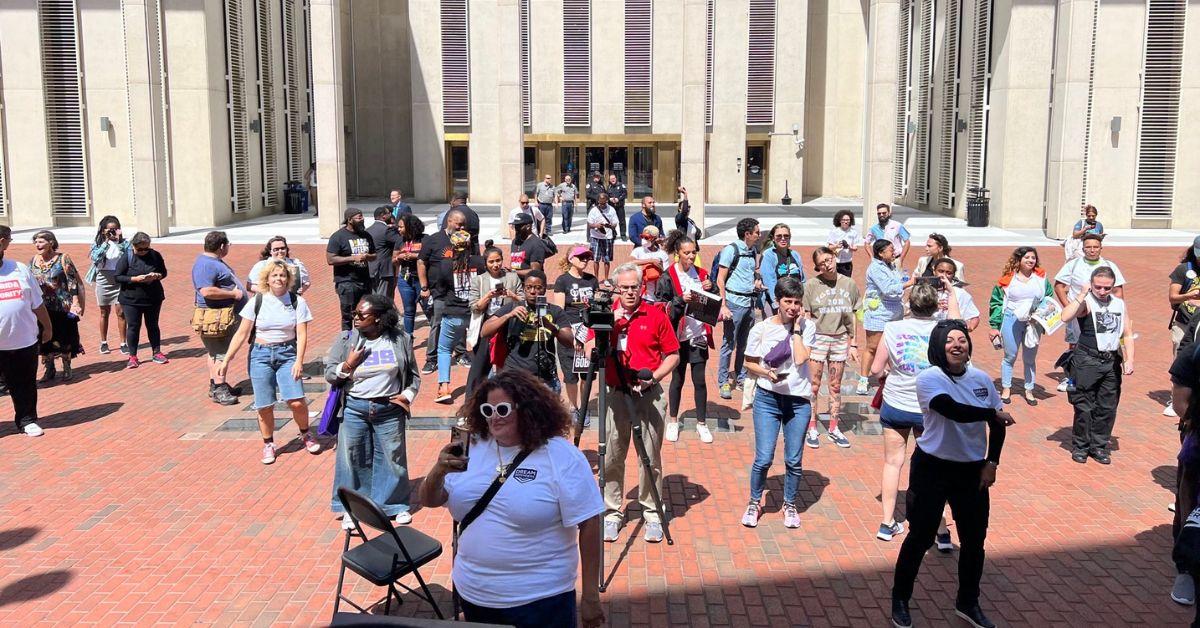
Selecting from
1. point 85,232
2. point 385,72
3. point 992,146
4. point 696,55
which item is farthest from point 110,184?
point 992,146

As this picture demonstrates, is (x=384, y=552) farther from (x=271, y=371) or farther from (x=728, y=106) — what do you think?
(x=728, y=106)

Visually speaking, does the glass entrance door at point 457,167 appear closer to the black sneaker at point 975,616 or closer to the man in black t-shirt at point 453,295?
the man in black t-shirt at point 453,295

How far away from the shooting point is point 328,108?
24359mm

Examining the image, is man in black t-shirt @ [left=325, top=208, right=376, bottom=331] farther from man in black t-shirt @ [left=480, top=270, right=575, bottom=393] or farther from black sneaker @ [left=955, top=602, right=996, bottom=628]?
black sneaker @ [left=955, top=602, right=996, bottom=628]

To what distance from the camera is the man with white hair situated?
6629 mm

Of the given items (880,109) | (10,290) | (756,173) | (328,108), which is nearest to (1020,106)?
(880,109)

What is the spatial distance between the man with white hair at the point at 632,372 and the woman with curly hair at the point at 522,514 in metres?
2.63

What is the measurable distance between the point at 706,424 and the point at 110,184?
23108mm

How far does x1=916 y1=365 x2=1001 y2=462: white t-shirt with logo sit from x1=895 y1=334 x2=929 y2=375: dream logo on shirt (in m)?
1.11

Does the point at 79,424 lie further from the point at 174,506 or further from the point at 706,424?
the point at 706,424

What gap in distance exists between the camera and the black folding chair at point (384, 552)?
4.94 meters

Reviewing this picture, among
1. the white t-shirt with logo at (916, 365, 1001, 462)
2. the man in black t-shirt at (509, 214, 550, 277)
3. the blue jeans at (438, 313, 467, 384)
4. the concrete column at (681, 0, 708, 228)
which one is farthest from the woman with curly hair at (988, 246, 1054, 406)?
the concrete column at (681, 0, 708, 228)

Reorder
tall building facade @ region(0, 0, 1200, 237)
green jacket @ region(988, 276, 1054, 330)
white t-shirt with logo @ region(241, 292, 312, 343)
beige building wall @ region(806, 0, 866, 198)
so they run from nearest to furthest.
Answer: white t-shirt with logo @ region(241, 292, 312, 343) < green jacket @ region(988, 276, 1054, 330) < tall building facade @ region(0, 0, 1200, 237) < beige building wall @ region(806, 0, 866, 198)

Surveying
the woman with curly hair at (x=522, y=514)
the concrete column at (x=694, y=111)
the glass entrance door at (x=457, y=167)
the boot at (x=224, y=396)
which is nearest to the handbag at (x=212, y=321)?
the boot at (x=224, y=396)
